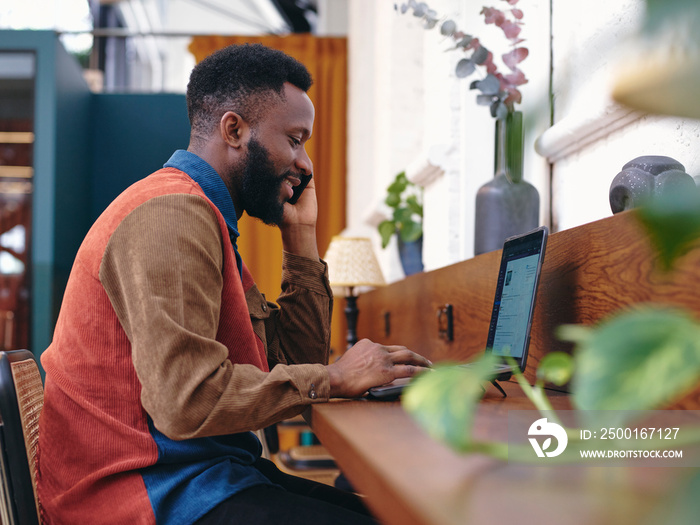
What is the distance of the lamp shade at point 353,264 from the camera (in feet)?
9.78

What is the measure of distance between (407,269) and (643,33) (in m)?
2.73

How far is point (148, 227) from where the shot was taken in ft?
2.96

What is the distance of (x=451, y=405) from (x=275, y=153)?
3.51ft

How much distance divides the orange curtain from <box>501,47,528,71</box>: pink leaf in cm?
345

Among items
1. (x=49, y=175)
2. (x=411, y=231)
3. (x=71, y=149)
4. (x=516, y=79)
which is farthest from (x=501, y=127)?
(x=71, y=149)

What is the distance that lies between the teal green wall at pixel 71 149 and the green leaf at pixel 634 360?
14.2ft

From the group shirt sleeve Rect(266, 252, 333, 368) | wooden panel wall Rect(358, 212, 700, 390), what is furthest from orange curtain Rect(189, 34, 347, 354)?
shirt sleeve Rect(266, 252, 333, 368)

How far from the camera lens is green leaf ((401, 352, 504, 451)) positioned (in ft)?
0.96

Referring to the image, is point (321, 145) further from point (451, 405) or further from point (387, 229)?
point (451, 405)

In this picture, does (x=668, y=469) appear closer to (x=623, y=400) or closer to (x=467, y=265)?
(x=623, y=400)

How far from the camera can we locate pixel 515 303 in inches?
45.9

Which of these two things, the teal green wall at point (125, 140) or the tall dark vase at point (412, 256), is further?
the teal green wall at point (125, 140)

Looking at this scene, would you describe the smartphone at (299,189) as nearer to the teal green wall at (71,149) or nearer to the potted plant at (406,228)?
the potted plant at (406,228)

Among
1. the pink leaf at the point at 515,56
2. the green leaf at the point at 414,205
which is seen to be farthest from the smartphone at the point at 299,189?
the green leaf at the point at 414,205
